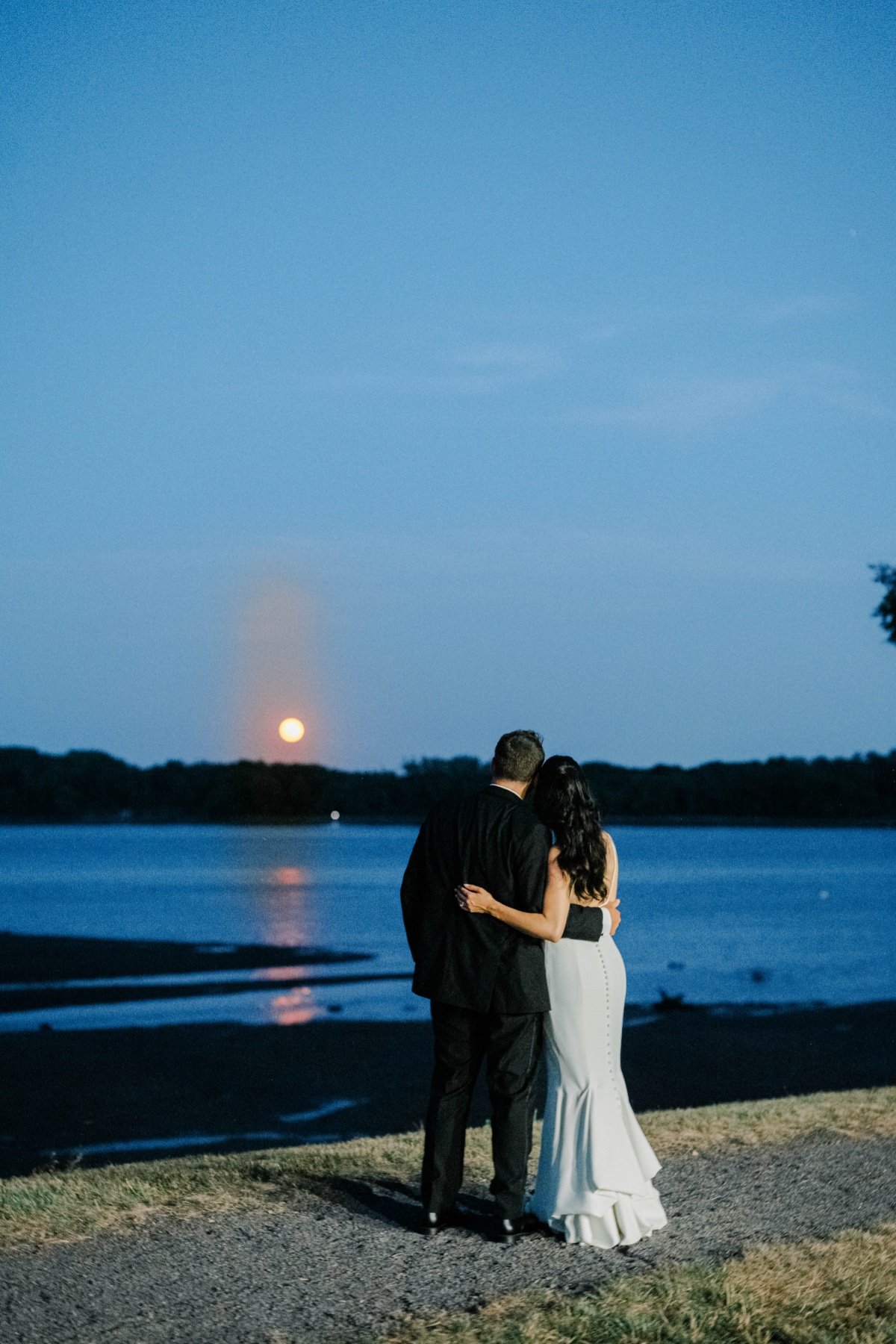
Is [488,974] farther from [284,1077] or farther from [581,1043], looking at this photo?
[284,1077]

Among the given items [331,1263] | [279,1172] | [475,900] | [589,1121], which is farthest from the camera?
[279,1172]

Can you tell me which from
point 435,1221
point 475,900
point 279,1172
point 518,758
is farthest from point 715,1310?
point 279,1172

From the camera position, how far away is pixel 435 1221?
5.53 metres

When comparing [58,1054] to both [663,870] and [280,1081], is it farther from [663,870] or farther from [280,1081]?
[663,870]

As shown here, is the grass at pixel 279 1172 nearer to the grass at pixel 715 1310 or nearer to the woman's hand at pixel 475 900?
the grass at pixel 715 1310

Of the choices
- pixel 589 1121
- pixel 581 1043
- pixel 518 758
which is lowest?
pixel 589 1121

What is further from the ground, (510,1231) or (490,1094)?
(490,1094)

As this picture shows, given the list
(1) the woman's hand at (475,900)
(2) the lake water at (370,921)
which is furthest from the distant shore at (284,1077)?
(1) the woman's hand at (475,900)

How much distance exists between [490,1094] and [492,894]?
0.83 m

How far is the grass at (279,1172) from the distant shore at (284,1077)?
5558 millimetres

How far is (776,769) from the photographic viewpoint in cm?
18800

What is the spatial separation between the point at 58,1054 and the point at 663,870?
8968cm

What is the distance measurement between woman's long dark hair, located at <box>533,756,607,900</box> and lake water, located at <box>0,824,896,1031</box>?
738 inches

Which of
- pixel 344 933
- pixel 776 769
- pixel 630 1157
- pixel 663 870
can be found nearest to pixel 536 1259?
pixel 630 1157
